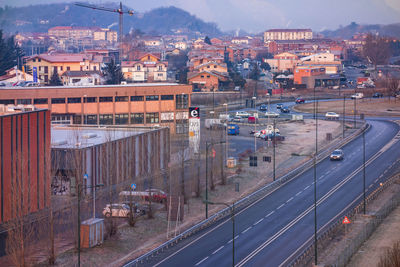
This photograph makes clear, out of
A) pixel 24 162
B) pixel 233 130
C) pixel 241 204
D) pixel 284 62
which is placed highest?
pixel 284 62

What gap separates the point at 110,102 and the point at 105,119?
113 centimetres

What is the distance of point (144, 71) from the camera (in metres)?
86.4

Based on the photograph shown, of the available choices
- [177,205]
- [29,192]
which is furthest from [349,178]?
[29,192]

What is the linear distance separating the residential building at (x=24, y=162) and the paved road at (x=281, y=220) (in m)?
5.56

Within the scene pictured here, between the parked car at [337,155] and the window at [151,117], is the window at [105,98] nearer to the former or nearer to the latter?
the window at [151,117]

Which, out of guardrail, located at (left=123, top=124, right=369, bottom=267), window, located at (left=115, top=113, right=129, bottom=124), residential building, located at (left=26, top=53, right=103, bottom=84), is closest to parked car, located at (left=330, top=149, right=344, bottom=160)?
guardrail, located at (left=123, top=124, right=369, bottom=267)

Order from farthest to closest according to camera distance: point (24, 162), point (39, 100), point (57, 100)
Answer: point (57, 100)
point (39, 100)
point (24, 162)

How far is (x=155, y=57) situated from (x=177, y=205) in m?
70.2

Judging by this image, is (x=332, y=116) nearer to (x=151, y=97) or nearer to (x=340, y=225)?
(x=151, y=97)

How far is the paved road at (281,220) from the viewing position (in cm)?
2061

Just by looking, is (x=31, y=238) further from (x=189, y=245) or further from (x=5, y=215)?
(x=189, y=245)

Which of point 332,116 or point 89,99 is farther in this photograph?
point 332,116

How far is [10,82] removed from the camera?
190 ft

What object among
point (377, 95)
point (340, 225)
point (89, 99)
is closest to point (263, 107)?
point (377, 95)
